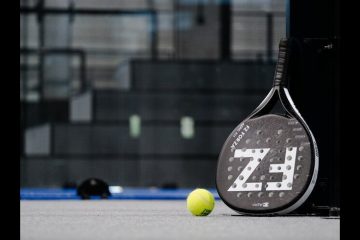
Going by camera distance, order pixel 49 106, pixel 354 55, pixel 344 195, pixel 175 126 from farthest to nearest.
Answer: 1. pixel 49 106
2. pixel 175 126
3. pixel 354 55
4. pixel 344 195

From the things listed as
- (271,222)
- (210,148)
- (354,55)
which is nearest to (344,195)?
(271,222)

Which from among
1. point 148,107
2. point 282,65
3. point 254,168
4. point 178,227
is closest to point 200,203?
point 254,168

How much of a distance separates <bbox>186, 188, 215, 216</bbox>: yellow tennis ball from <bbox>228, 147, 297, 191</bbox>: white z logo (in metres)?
0.13

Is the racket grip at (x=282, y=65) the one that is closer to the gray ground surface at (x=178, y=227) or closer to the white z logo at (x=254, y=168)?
the white z logo at (x=254, y=168)

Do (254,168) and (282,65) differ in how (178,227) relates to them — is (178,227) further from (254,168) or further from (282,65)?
(282,65)

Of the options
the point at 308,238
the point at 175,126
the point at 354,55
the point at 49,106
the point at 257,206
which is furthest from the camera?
the point at 49,106

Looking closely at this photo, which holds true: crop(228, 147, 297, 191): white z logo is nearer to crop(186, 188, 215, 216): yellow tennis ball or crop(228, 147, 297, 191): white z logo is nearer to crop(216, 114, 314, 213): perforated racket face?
crop(216, 114, 314, 213): perforated racket face

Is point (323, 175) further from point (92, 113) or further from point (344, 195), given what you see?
point (92, 113)

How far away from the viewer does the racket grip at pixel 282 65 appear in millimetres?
4621

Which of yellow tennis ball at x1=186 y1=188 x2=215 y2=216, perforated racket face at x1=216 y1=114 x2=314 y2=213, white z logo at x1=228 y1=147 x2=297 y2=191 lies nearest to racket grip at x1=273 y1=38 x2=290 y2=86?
perforated racket face at x1=216 y1=114 x2=314 y2=213

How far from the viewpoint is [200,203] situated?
15.0ft

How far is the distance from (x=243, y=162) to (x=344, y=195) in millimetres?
919

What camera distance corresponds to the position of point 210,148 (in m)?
12.2

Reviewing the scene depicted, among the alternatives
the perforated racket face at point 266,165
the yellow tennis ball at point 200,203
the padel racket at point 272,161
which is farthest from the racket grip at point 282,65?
the yellow tennis ball at point 200,203
